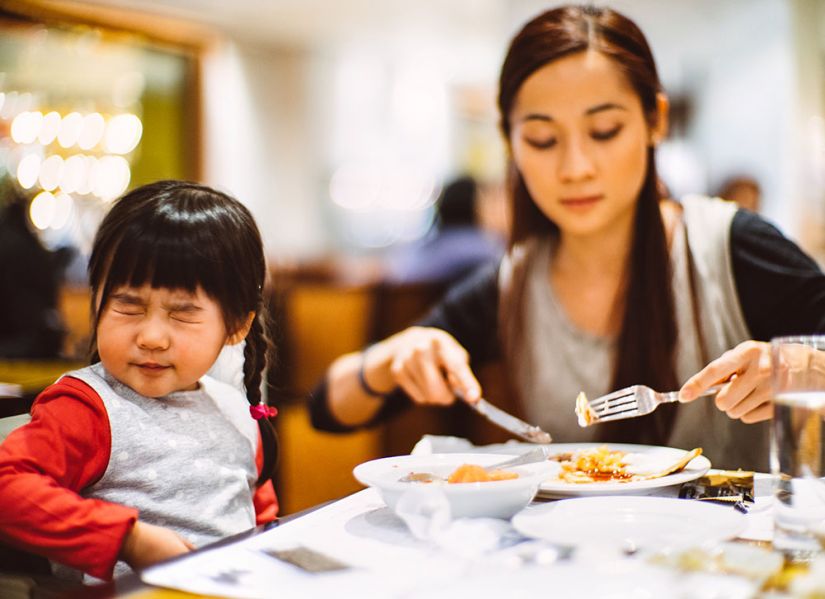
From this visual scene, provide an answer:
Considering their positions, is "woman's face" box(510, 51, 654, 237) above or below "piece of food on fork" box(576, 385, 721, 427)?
above

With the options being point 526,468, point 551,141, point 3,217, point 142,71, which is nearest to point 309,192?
point 142,71

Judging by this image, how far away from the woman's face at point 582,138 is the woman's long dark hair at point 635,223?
0.03 meters

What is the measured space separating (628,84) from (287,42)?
275 inches

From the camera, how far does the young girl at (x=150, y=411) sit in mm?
739

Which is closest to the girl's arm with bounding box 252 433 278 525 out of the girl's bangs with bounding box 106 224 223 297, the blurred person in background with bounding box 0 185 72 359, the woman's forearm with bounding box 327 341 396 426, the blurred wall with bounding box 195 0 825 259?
the girl's bangs with bounding box 106 224 223 297

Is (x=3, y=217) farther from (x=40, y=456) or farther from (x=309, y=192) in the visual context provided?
(x=309, y=192)

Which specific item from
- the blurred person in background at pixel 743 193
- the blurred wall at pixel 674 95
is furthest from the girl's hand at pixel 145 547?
the blurred wall at pixel 674 95

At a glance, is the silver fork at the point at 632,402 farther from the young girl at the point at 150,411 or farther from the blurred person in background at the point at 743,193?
the blurred person in background at the point at 743,193

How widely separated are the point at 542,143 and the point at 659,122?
0.25 m

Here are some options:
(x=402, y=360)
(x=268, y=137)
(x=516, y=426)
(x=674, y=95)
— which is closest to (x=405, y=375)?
(x=402, y=360)

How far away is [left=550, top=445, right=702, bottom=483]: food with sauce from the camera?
3.21 feet

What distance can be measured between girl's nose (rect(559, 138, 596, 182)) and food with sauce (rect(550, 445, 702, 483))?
0.48 metres

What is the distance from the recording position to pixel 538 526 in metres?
A: 0.74

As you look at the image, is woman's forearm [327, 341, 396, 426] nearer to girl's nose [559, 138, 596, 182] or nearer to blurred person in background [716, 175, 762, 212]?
girl's nose [559, 138, 596, 182]
